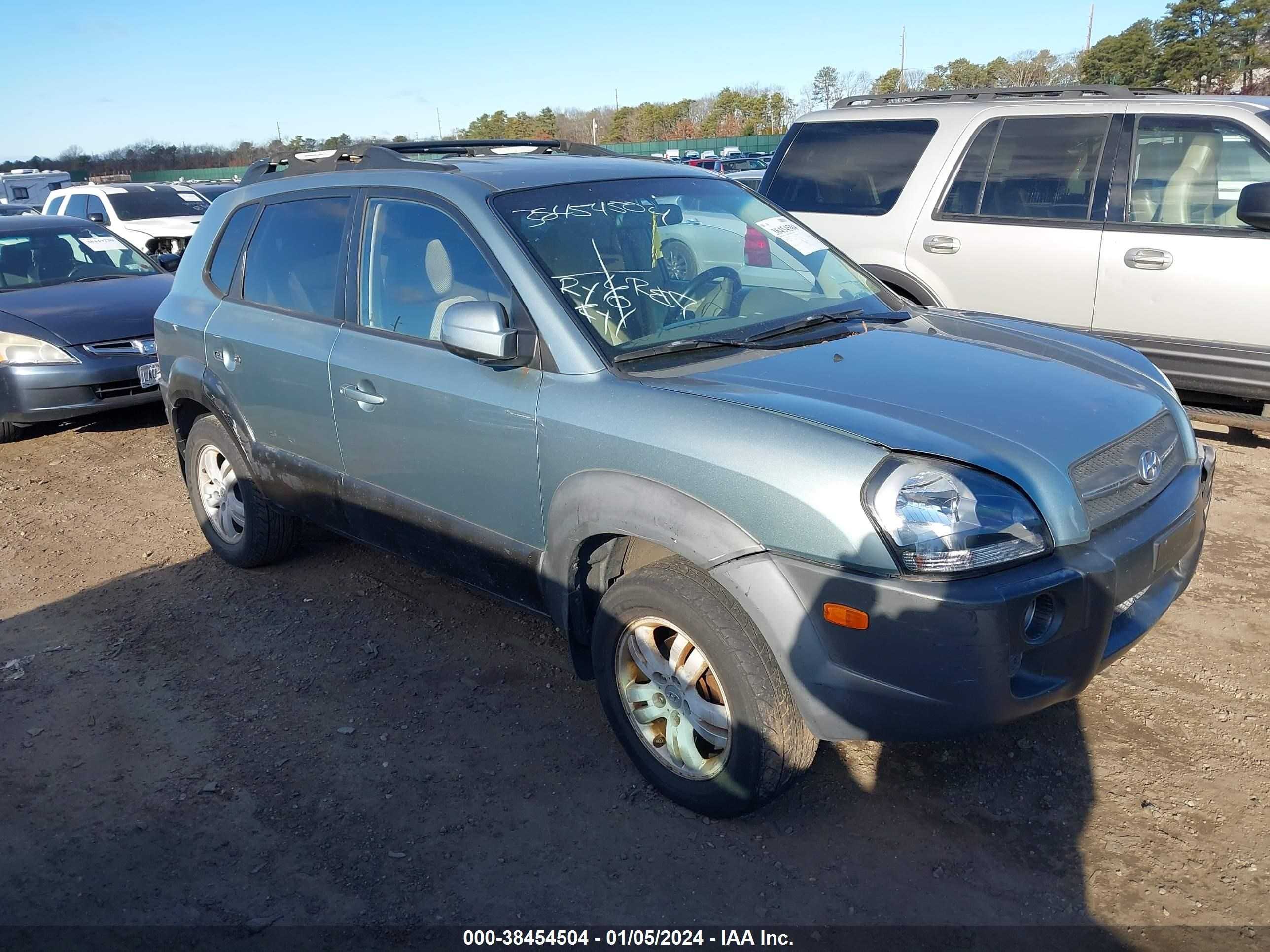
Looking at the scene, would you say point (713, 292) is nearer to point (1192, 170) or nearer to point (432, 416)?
point (432, 416)

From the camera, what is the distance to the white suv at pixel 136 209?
1571cm

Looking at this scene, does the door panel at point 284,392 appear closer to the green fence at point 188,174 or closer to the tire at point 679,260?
the tire at point 679,260

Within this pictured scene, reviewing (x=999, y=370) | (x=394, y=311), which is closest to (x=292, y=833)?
(x=394, y=311)

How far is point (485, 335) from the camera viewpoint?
3.11 metres

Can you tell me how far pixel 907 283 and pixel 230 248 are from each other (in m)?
3.92

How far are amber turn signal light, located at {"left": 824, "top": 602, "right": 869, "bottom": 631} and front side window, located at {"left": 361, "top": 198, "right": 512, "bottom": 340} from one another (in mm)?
1493

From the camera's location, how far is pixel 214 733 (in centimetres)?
371

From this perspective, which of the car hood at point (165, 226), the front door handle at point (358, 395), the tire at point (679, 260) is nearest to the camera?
the tire at point (679, 260)

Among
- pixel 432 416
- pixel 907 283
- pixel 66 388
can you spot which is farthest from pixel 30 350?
pixel 907 283

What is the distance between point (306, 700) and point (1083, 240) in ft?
15.7

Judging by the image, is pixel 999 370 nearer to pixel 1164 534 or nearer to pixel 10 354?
pixel 1164 534

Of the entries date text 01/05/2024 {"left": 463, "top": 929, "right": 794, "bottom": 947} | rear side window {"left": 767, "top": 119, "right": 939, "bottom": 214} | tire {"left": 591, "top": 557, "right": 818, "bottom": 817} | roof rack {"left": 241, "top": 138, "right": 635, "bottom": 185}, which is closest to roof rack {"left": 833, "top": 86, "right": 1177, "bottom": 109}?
rear side window {"left": 767, "top": 119, "right": 939, "bottom": 214}

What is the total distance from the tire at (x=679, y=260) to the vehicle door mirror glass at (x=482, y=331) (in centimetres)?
69

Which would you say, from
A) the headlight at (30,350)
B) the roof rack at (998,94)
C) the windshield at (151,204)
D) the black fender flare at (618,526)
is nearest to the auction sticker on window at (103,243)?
the headlight at (30,350)
